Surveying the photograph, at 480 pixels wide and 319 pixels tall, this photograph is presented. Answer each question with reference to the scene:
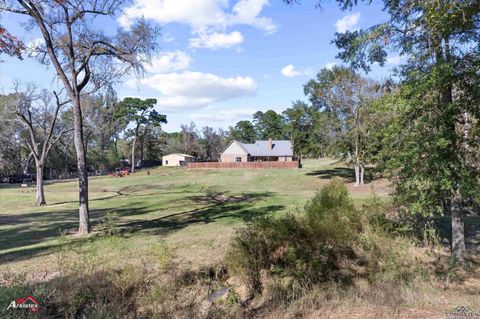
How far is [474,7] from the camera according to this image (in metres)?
6.70

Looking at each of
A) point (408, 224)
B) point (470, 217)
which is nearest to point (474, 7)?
point (408, 224)

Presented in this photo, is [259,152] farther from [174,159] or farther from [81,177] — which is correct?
[81,177]

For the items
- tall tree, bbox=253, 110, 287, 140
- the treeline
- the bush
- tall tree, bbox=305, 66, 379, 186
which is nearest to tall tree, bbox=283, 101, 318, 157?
→ the treeline

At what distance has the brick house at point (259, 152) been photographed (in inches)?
2596

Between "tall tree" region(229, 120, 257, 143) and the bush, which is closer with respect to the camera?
the bush

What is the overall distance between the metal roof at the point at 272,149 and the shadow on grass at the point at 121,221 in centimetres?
4620

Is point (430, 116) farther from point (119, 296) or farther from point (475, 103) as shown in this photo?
point (119, 296)

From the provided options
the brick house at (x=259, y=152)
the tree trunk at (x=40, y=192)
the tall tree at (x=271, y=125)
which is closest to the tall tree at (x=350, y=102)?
the tree trunk at (x=40, y=192)

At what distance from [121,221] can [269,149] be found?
54.7 metres

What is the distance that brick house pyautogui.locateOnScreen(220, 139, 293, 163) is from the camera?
65.9m

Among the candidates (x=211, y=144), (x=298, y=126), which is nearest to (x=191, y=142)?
(x=211, y=144)

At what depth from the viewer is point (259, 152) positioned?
6756 centimetres

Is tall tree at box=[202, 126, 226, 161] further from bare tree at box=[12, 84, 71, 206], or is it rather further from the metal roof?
bare tree at box=[12, 84, 71, 206]

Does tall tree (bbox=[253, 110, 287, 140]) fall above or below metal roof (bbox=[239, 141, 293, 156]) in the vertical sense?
above
